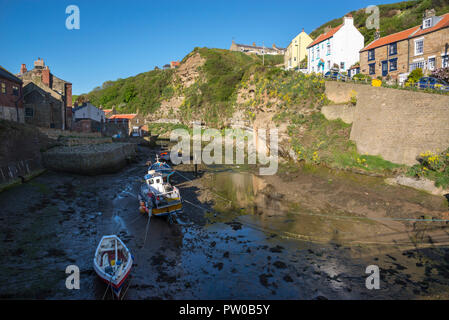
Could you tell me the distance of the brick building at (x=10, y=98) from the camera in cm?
2725

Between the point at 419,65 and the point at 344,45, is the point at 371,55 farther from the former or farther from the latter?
the point at 419,65

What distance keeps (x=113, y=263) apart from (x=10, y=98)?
1094 inches

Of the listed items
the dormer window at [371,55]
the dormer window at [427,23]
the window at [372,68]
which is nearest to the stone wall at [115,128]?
the window at [372,68]

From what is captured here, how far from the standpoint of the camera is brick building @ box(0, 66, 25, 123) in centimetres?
2725

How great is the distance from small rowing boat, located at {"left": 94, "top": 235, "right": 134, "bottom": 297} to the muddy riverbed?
0.67m

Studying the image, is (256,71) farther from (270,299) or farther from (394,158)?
(270,299)

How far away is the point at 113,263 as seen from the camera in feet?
35.9

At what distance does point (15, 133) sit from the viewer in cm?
2409

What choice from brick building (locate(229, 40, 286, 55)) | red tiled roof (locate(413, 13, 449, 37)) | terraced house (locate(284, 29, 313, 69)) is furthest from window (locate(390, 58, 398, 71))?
brick building (locate(229, 40, 286, 55))

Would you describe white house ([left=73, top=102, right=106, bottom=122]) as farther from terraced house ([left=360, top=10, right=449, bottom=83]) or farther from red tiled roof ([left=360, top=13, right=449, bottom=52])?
red tiled roof ([left=360, top=13, right=449, bottom=52])

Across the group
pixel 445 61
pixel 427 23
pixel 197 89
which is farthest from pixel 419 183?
pixel 197 89

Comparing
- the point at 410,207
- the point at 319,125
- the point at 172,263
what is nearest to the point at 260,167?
the point at 319,125

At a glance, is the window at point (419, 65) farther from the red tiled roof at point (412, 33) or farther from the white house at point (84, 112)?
the white house at point (84, 112)

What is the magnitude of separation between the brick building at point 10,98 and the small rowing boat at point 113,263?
24678 millimetres
